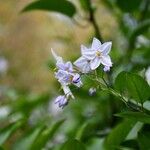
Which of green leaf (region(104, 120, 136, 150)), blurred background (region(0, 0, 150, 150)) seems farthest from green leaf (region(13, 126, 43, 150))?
green leaf (region(104, 120, 136, 150))

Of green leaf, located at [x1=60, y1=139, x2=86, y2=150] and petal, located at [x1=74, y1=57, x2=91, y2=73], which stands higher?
petal, located at [x1=74, y1=57, x2=91, y2=73]

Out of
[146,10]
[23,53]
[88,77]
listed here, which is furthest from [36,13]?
[88,77]

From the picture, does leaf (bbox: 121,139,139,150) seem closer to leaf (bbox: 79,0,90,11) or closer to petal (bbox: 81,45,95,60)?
petal (bbox: 81,45,95,60)

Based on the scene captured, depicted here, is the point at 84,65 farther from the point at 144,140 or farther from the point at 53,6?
the point at 53,6

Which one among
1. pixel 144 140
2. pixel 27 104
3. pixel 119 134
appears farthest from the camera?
pixel 27 104

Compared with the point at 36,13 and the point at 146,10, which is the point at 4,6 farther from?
the point at 146,10

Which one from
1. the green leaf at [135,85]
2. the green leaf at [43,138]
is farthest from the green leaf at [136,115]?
the green leaf at [43,138]

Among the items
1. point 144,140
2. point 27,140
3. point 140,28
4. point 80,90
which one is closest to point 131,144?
point 144,140

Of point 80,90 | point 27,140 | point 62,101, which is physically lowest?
point 80,90
